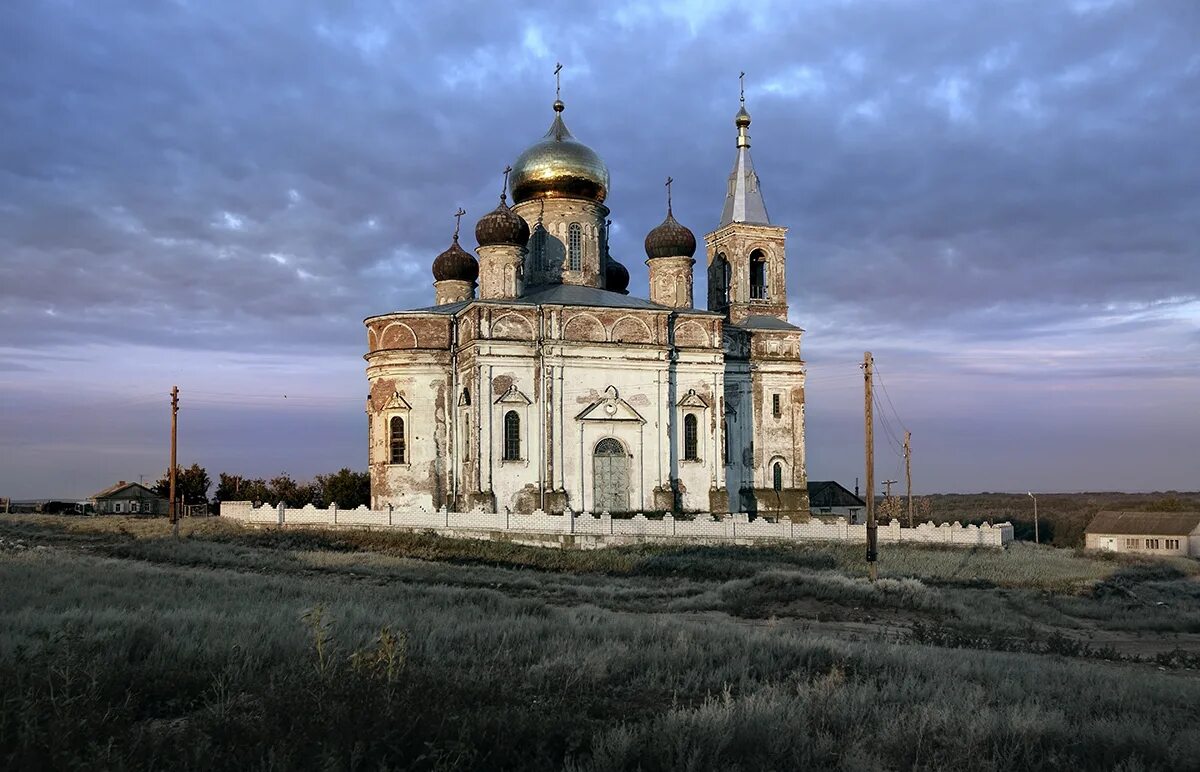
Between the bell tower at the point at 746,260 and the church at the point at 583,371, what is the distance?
60 mm

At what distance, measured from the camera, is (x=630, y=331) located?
35.4m

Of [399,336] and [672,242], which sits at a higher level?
[672,242]

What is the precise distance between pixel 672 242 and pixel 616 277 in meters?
6.34

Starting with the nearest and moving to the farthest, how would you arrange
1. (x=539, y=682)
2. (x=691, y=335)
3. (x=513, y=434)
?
(x=539, y=682) → (x=513, y=434) → (x=691, y=335)

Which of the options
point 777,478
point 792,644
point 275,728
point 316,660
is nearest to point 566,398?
point 777,478

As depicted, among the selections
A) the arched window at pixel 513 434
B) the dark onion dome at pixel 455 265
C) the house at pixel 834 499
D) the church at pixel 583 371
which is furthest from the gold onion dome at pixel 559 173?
the house at pixel 834 499

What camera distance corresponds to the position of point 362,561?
81.8 feet

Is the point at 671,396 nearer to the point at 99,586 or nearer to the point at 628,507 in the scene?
the point at 628,507

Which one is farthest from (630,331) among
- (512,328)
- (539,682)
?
(539,682)

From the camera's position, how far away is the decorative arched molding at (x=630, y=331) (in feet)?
116

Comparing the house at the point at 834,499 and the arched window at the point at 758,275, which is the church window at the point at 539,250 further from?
the house at the point at 834,499

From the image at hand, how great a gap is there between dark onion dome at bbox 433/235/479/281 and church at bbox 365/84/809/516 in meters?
0.06

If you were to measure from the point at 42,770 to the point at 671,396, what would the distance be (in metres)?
31.3

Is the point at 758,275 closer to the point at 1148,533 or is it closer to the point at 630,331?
the point at 630,331
